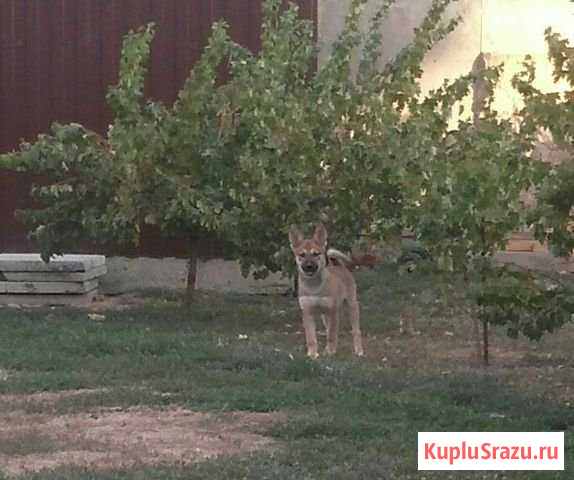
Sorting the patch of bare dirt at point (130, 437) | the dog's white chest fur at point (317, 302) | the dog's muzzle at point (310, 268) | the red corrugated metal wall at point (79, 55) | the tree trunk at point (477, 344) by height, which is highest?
the red corrugated metal wall at point (79, 55)

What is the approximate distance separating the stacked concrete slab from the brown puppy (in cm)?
291

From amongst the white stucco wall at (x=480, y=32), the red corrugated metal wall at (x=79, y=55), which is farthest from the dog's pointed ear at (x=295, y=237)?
the white stucco wall at (x=480, y=32)

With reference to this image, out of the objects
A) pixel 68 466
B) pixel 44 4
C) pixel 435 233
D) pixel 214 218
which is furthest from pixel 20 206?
pixel 68 466

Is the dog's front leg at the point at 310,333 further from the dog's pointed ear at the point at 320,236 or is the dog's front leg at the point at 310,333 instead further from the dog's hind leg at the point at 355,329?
the dog's pointed ear at the point at 320,236

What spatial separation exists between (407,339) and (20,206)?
4814 mm

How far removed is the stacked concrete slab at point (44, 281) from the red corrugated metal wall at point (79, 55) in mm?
1224

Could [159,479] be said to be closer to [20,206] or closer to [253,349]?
[253,349]

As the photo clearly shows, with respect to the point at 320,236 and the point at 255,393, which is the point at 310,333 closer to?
the point at 320,236

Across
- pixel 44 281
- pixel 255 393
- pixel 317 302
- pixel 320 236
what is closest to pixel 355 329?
pixel 317 302

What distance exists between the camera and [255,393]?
25.4ft

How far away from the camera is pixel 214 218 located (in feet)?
33.0

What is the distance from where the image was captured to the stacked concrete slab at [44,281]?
39.6ft

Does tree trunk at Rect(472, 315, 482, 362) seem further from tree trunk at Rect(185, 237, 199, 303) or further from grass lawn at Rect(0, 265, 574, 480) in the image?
tree trunk at Rect(185, 237, 199, 303)

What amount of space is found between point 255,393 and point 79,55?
6.45 m
